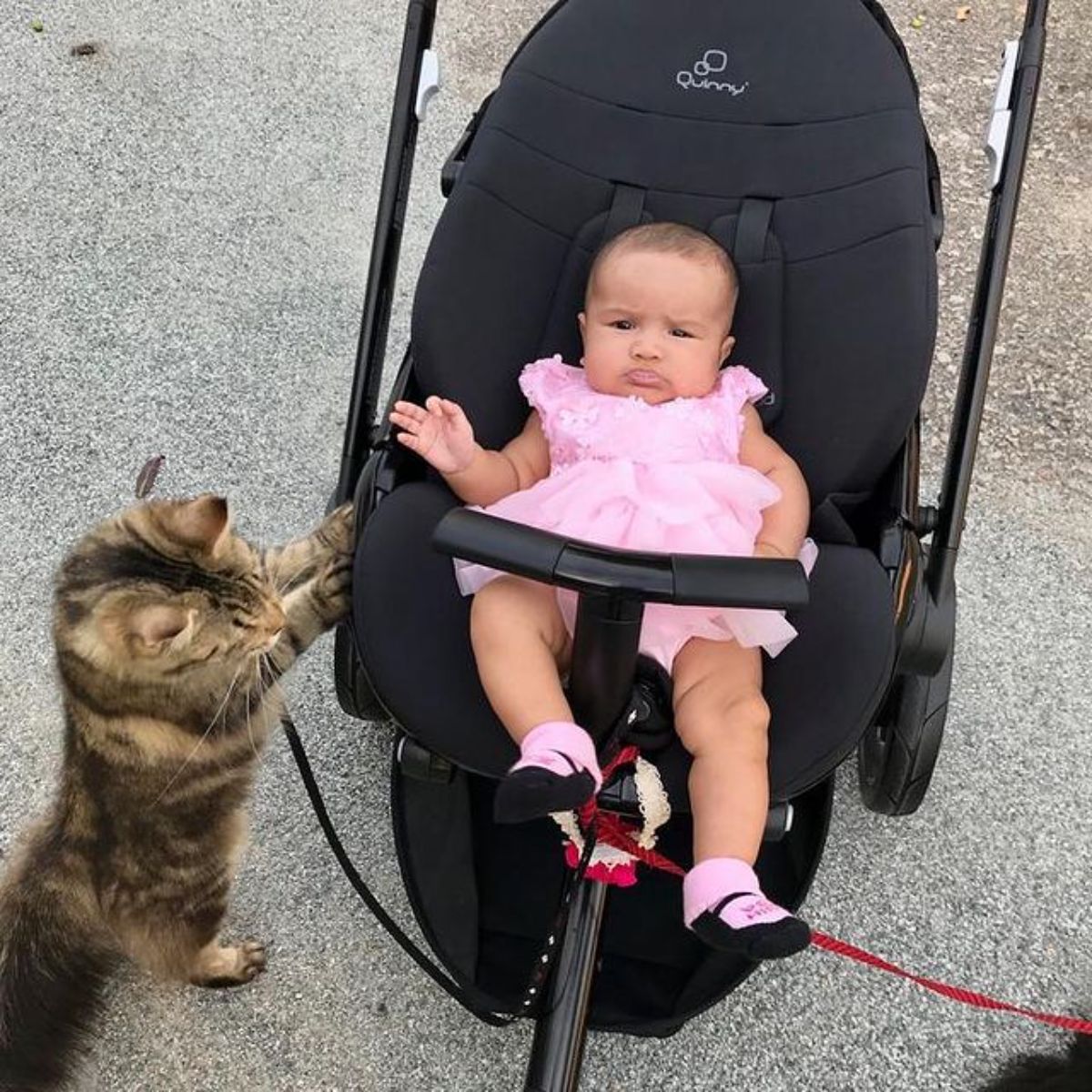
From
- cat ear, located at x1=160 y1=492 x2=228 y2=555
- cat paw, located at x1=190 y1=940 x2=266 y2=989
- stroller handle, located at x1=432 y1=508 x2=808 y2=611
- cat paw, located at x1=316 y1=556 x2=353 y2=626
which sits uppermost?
stroller handle, located at x1=432 y1=508 x2=808 y2=611

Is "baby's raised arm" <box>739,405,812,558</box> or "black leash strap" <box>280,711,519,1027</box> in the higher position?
"baby's raised arm" <box>739,405,812,558</box>

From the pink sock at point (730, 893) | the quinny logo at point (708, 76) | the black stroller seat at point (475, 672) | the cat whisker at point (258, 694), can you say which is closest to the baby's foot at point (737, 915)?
the pink sock at point (730, 893)

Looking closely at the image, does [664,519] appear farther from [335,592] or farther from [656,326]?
[335,592]

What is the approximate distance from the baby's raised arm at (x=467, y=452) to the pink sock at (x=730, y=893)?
63 cm

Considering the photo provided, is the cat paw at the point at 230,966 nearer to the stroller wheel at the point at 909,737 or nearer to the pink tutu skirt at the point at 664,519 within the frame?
the pink tutu skirt at the point at 664,519

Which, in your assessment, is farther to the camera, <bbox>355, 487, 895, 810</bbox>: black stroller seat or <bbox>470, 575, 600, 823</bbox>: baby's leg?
<bbox>355, 487, 895, 810</bbox>: black stroller seat

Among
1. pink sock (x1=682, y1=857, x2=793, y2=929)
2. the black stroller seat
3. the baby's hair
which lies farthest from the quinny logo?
pink sock (x1=682, y1=857, x2=793, y2=929)

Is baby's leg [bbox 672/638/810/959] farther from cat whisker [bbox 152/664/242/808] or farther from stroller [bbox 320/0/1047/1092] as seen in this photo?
cat whisker [bbox 152/664/242/808]

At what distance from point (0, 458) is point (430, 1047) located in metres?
1.51

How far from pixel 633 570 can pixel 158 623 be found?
0.54m

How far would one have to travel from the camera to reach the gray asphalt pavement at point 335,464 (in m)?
1.75

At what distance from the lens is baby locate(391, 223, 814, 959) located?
133 cm

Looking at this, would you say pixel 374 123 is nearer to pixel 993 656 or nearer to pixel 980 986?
pixel 993 656

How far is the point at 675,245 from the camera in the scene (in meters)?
1.63
